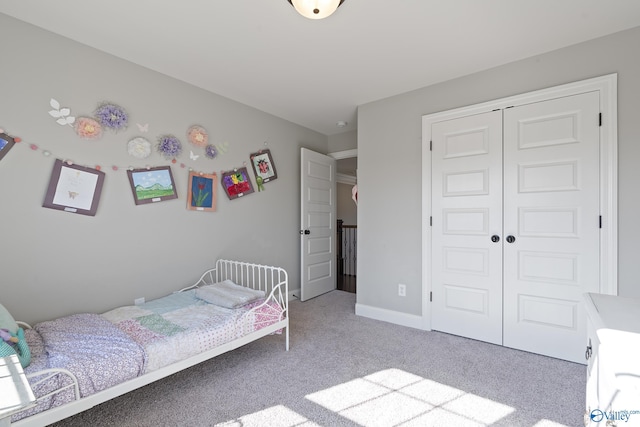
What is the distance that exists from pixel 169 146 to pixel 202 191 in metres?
0.51

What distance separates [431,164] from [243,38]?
200cm

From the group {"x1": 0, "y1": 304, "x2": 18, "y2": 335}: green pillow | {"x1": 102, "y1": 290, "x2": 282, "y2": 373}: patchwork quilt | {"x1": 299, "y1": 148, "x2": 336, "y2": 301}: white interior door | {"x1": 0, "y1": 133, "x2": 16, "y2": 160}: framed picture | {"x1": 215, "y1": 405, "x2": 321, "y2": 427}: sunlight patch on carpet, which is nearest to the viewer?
{"x1": 0, "y1": 304, "x2": 18, "y2": 335}: green pillow

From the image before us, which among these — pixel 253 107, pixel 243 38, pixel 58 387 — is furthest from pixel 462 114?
pixel 58 387

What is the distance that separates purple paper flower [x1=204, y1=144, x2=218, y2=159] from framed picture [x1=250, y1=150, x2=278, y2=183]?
485 millimetres

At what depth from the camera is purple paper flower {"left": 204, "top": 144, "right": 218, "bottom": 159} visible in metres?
3.02

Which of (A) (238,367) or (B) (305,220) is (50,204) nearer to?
(A) (238,367)

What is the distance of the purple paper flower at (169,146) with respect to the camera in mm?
2662

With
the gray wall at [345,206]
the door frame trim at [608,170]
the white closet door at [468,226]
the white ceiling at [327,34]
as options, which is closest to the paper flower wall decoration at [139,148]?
the white ceiling at [327,34]

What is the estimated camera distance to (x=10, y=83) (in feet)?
6.35

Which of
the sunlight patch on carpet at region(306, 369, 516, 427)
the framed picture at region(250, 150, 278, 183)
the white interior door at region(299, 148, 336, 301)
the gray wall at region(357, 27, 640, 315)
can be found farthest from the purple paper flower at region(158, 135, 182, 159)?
the sunlight patch on carpet at region(306, 369, 516, 427)

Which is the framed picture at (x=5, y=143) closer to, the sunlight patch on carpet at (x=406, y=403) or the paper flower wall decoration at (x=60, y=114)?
the paper flower wall decoration at (x=60, y=114)

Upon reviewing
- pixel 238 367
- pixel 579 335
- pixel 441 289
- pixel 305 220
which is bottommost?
pixel 238 367

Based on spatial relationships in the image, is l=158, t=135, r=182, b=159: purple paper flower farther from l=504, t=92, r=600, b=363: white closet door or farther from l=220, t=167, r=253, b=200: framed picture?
l=504, t=92, r=600, b=363: white closet door

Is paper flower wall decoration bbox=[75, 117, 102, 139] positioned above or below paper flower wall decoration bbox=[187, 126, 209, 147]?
below
